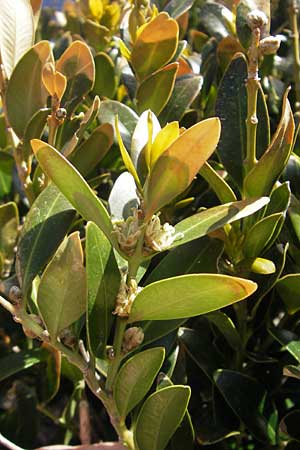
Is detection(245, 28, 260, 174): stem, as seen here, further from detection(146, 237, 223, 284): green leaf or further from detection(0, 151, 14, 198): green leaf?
detection(0, 151, 14, 198): green leaf

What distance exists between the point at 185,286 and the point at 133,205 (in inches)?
7.3

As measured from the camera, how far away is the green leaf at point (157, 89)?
88 cm

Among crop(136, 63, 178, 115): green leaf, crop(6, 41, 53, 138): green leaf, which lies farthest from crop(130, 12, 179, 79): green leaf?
crop(6, 41, 53, 138): green leaf

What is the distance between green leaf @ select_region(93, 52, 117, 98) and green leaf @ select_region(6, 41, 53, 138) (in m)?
0.28

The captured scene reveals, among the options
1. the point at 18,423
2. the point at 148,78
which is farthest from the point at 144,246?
the point at 18,423

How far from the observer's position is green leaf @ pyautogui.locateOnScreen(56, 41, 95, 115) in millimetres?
872

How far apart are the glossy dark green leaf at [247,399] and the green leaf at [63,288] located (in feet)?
0.79

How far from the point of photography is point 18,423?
3.51 ft

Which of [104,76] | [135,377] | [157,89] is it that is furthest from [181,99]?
[135,377]

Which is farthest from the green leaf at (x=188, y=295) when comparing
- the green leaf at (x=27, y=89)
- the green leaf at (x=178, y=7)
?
the green leaf at (x=178, y=7)

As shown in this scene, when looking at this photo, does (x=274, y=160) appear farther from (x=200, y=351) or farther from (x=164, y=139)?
(x=200, y=351)

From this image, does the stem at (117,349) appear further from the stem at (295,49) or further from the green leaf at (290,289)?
the stem at (295,49)

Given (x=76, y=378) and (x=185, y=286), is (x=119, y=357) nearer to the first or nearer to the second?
(x=185, y=286)

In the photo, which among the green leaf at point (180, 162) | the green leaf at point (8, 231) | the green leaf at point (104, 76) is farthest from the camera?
the green leaf at point (104, 76)
